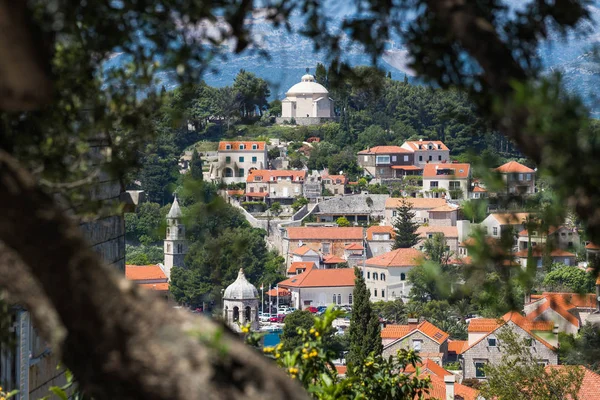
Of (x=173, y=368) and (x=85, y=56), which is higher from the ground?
(x=85, y=56)

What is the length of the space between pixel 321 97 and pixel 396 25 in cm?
7790

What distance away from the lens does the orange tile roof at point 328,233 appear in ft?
184

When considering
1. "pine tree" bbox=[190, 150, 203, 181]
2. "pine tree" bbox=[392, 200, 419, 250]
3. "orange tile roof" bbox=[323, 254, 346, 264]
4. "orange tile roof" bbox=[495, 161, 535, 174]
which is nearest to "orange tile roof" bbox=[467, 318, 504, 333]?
"pine tree" bbox=[190, 150, 203, 181]

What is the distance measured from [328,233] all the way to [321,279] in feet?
16.3

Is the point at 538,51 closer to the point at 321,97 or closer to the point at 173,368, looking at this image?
the point at 173,368

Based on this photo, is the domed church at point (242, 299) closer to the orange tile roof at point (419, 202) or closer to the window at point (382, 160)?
the orange tile roof at point (419, 202)

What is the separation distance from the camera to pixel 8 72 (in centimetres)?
152

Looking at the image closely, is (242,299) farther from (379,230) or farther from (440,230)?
(379,230)

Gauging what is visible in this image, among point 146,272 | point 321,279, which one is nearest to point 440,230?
point 321,279

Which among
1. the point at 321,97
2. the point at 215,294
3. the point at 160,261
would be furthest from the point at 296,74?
the point at 215,294

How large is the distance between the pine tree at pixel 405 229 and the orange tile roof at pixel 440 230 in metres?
0.59

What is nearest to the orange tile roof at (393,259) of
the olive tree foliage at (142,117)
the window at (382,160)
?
the window at (382,160)

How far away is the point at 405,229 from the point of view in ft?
179

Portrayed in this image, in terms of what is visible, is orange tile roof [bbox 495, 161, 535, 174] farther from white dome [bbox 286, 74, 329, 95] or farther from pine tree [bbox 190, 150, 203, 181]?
white dome [bbox 286, 74, 329, 95]
